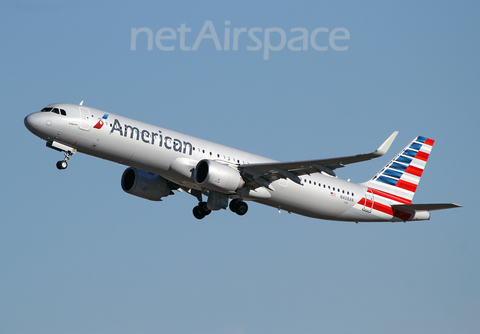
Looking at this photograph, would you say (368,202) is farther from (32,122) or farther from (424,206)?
(32,122)

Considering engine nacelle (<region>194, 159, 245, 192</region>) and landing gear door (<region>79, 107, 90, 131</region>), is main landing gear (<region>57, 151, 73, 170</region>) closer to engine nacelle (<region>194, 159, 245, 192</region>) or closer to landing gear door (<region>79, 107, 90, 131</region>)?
landing gear door (<region>79, 107, 90, 131</region>)

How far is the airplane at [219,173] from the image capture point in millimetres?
35062

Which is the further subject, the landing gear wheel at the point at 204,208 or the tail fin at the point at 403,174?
the tail fin at the point at 403,174

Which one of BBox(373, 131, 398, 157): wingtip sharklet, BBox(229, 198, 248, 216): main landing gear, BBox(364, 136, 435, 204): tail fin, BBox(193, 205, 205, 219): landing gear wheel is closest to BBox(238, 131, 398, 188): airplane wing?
BBox(373, 131, 398, 157): wingtip sharklet

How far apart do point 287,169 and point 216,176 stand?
427 centimetres

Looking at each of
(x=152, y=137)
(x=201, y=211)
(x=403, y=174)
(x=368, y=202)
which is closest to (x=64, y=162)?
(x=152, y=137)

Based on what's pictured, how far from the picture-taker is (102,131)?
35.2 metres

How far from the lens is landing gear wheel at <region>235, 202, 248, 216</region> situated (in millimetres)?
40250

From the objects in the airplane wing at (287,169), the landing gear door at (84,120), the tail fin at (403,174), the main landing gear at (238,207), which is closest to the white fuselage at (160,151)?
the landing gear door at (84,120)

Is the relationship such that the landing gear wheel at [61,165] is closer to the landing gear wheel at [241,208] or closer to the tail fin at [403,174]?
the landing gear wheel at [241,208]

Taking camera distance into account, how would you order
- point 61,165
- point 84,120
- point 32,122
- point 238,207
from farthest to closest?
point 238,207 → point 61,165 → point 84,120 → point 32,122

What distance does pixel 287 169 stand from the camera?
3797cm

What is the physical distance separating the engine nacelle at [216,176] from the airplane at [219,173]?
0.19 feet

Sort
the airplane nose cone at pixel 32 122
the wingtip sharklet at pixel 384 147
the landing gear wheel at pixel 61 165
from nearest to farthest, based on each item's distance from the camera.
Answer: the wingtip sharklet at pixel 384 147
the airplane nose cone at pixel 32 122
the landing gear wheel at pixel 61 165
